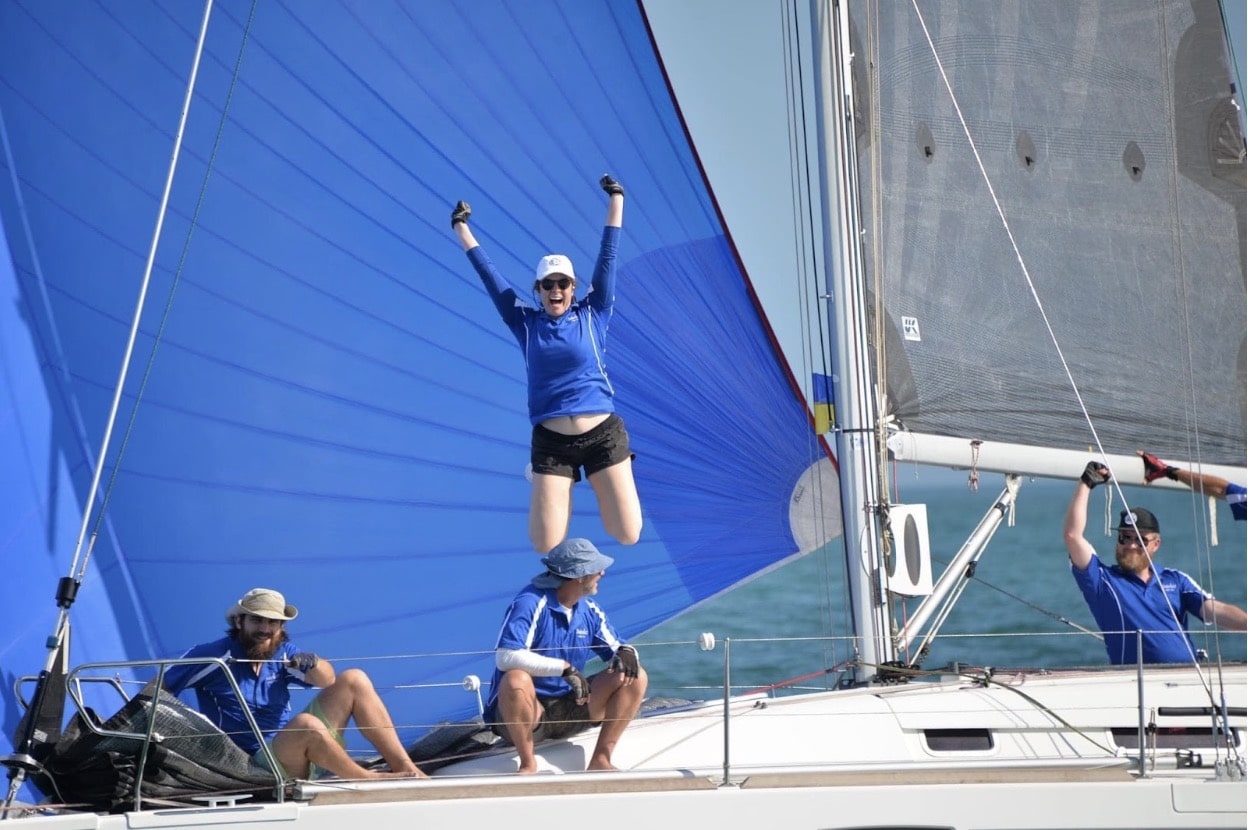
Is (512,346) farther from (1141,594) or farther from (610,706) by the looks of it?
(1141,594)

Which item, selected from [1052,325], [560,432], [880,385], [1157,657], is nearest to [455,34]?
[560,432]

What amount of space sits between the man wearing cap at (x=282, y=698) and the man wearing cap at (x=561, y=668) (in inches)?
10.2

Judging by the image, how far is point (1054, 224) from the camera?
492cm

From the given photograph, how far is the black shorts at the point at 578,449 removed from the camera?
4.33 metres

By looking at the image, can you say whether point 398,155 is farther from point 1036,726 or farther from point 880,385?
point 1036,726

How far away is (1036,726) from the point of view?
368 cm

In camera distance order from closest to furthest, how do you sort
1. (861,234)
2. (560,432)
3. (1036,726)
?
(1036,726), (560,432), (861,234)

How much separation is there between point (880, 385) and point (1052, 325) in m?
0.70

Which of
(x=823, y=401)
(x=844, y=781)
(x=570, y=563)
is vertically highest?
(x=823, y=401)

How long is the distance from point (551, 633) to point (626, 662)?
265mm

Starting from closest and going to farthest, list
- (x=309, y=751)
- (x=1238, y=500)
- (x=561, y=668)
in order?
(x=309, y=751) → (x=561, y=668) → (x=1238, y=500)

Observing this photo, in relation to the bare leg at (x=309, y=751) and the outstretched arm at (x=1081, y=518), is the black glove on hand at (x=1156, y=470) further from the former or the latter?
the bare leg at (x=309, y=751)

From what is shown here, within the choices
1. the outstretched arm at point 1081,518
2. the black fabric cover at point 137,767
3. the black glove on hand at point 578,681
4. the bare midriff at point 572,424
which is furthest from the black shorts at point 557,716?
the outstretched arm at point 1081,518

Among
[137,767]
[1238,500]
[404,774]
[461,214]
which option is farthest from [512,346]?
[1238,500]
